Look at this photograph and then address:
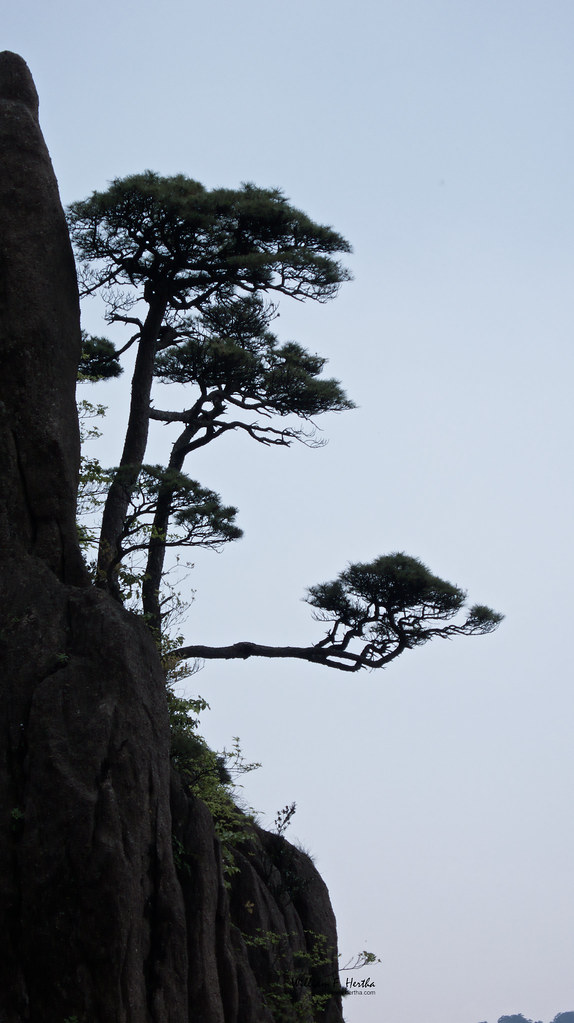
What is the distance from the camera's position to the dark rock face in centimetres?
831

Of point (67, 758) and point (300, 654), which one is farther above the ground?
point (300, 654)

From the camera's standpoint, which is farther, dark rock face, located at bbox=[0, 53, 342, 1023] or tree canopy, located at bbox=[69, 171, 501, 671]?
tree canopy, located at bbox=[69, 171, 501, 671]

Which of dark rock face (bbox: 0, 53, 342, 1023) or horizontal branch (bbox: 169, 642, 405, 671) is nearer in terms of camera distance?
dark rock face (bbox: 0, 53, 342, 1023)

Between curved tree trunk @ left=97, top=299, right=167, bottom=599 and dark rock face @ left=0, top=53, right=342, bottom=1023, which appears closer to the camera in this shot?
dark rock face @ left=0, top=53, right=342, bottom=1023

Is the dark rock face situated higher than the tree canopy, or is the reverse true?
the tree canopy

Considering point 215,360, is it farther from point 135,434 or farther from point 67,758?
point 67,758

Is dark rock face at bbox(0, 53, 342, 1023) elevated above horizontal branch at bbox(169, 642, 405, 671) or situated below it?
below

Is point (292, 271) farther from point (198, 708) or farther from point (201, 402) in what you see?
point (198, 708)

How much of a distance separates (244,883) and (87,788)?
16.9 feet

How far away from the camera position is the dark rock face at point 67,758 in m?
8.31

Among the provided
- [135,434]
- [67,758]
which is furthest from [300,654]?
[67,758]

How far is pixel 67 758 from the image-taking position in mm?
8781

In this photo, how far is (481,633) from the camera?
19.7 meters

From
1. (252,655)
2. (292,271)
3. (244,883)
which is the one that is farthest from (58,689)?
(292,271)
